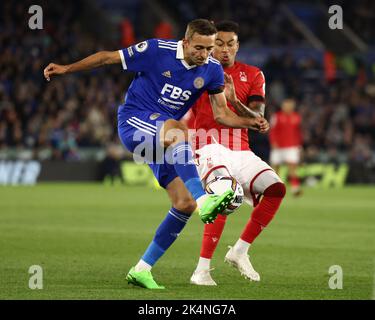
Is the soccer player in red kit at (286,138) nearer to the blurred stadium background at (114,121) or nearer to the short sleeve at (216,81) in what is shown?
the blurred stadium background at (114,121)

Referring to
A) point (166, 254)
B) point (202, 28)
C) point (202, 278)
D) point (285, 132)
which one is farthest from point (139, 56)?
point (285, 132)

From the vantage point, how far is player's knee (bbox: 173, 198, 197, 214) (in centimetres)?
800

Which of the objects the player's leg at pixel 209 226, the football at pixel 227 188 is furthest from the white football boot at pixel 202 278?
the football at pixel 227 188

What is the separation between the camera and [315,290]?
309 inches

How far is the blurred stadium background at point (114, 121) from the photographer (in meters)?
12.8

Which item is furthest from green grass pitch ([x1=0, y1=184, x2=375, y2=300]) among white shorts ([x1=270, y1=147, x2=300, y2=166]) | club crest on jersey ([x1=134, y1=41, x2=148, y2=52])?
white shorts ([x1=270, y1=147, x2=300, y2=166])

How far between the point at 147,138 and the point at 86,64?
2.47 ft

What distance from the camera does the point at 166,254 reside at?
10711mm

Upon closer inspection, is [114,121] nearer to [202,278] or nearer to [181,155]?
[202,278]

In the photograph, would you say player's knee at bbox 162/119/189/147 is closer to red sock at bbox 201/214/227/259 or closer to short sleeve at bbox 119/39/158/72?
short sleeve at bbox 119/39/158/72

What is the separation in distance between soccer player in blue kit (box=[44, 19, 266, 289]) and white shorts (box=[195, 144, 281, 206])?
1.74 ft

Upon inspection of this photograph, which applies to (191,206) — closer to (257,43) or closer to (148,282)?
(148,282)

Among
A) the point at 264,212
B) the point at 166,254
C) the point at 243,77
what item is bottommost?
the point at 166,254

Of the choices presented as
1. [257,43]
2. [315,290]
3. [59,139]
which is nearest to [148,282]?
[315,290]
